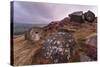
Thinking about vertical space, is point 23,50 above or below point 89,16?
below

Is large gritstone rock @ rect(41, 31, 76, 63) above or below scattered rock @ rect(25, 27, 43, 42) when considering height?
below

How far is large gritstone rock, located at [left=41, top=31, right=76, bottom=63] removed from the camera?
1.95 m

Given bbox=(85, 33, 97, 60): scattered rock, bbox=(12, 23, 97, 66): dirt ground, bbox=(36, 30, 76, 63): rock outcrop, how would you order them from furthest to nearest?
1. bbox=(85, 33, 97, 60): scattered rock
2. bbox=(36, 30, 76, 63): rock outcrop
3. bbox=(12, 23, 97, 66): dirt ground

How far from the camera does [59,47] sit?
78.1 inches

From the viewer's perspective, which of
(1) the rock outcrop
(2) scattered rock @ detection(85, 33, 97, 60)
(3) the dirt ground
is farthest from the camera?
(2) scattered rock @ detection(85, 33, 97, 60)

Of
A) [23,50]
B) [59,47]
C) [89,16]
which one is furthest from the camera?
[89,16]

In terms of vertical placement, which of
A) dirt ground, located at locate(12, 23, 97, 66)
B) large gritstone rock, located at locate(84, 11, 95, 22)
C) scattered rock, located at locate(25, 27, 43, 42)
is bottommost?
dirt ground, located at locate(12, 23, 97, 66)

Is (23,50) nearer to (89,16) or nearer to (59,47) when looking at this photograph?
(59,47)

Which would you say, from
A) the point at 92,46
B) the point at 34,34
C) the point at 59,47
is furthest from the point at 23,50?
the point at 92,46

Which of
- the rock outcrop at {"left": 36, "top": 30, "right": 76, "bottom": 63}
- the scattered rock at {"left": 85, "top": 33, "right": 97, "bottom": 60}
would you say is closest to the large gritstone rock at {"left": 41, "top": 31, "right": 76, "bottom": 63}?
the rock outcrop at {"left": 36, "top": 30, "right": 76, "bottom": 63}

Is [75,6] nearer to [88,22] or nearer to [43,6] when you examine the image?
[88,22]

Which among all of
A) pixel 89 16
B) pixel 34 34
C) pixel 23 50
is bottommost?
pixel 23 50

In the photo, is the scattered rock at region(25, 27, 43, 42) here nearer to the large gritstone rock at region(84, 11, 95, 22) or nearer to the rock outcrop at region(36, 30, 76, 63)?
the rock outcrop at region(36, 30, 76, 63)
